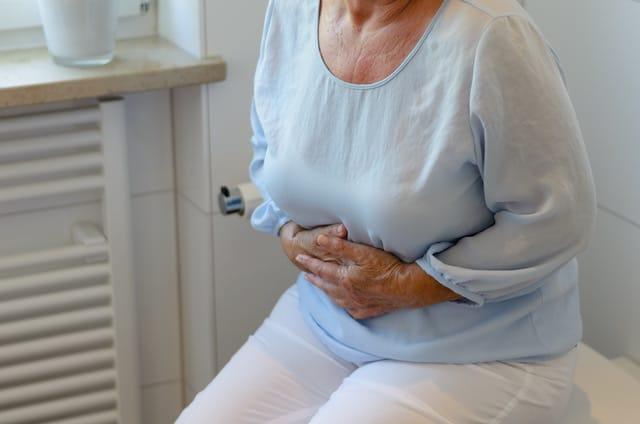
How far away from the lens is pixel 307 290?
1.50 m

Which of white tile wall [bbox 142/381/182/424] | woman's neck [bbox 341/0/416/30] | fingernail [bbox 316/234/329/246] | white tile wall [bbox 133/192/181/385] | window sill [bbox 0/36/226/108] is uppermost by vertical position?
woman's neck [bbox 341/0/416/30]

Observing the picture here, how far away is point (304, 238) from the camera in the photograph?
56.7 inches

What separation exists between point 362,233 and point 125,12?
0.65 metres

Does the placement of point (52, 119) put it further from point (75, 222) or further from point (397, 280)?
point (397, 280)

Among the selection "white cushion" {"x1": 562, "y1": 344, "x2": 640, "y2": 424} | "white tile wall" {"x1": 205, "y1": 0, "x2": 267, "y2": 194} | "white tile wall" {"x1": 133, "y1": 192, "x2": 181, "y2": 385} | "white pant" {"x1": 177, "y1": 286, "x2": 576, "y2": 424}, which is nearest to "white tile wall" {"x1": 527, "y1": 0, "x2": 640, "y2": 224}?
"white cushion" {"x1": 562, "y1": 344, "x2": 640, "y2": 424}

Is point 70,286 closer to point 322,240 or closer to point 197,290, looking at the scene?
point 197,290

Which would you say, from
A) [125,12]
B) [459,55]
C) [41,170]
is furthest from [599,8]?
[41,170]

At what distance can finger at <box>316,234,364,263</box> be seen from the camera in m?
1.35

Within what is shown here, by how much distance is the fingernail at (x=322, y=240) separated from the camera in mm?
1378

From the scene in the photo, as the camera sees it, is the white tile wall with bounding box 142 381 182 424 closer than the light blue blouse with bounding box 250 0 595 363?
No

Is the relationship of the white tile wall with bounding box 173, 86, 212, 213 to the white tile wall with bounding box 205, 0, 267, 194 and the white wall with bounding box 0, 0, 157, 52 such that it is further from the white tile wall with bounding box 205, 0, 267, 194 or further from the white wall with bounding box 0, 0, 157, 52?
the white wall with bounding box 0, 0, 157, 52

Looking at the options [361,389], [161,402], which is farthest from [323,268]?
[161,402]

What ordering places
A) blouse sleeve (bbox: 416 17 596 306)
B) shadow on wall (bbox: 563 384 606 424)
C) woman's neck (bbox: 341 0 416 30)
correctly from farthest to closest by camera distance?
1. shadow on wall (bbox: 563 384 606 424)
2. woman's neck (bbox: 341 0 416 30)
3. blouse sleeve (bbox: 416 17 596 306)

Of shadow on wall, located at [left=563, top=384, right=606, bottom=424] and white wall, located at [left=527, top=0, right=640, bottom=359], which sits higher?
white wall, located at [left=527, top=0, right=640, bottom=359]
